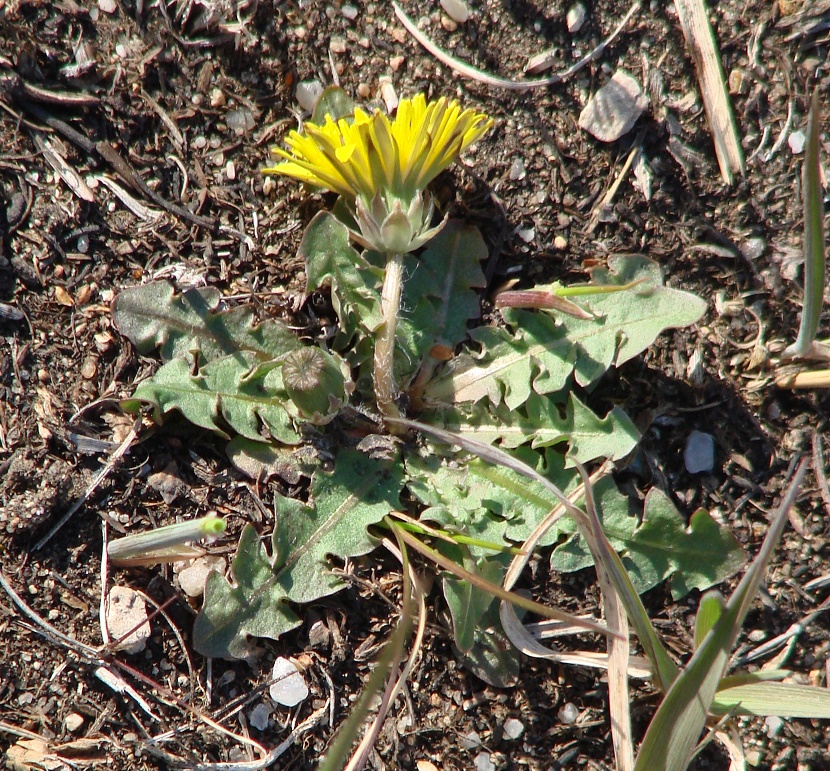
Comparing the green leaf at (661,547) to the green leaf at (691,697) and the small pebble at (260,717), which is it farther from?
the small pebble at (260,717)

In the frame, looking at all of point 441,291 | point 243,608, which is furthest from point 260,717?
point 441,291

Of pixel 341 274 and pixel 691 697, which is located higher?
pixel 341 274

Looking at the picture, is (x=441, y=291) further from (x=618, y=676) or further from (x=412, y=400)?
(x=618, y=676)

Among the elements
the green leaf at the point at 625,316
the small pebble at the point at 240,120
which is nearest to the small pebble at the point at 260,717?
the green leaf at the point at 625,316

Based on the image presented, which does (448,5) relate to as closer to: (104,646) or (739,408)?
(739,408)

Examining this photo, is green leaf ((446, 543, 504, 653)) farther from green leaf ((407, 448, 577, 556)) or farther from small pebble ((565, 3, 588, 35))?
small pebble ((565, 3, 588, 35))

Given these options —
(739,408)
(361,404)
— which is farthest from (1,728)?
(739,408)
